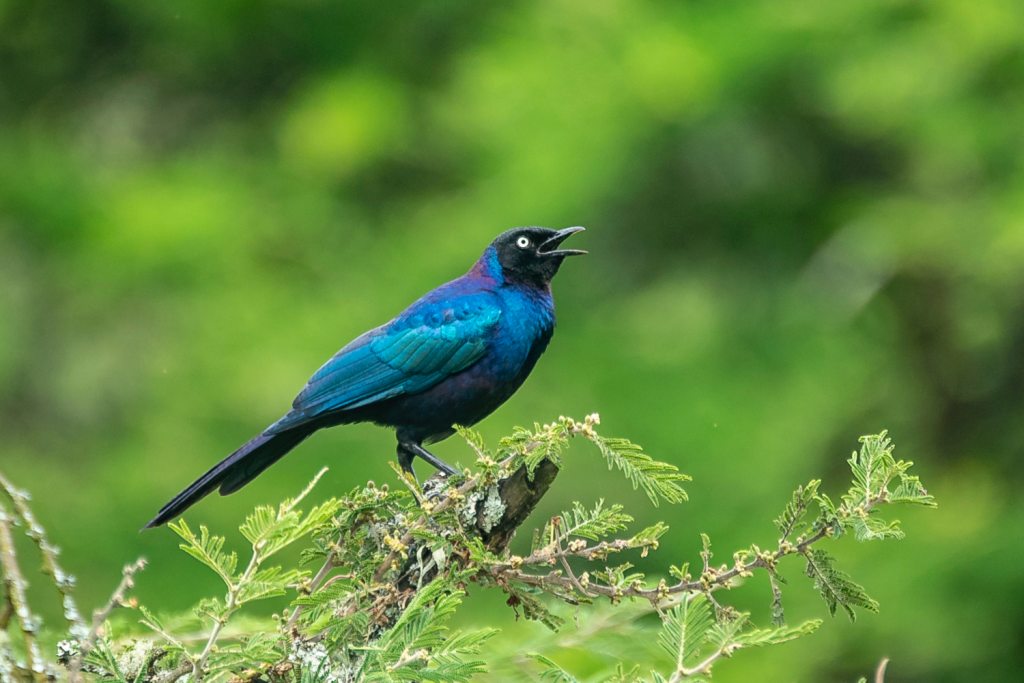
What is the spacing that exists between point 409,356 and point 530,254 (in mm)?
647

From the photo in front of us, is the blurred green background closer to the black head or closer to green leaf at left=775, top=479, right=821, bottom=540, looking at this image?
the black head

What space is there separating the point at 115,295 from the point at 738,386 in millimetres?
4498

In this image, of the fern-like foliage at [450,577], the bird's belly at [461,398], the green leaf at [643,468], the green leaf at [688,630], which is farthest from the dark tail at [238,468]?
the green leaf at [688,630]

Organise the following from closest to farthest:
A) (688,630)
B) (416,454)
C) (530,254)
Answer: (688,630), (416,454), (530,254)

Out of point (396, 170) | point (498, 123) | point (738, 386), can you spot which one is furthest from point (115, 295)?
point (738, 386)

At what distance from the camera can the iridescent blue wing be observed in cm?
491

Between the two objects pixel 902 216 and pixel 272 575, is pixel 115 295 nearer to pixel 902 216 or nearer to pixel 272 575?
pixel 902 216

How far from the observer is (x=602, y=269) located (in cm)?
1024

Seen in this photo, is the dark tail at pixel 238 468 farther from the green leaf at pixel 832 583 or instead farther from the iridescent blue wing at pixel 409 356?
the green leaf at pixel 832 583

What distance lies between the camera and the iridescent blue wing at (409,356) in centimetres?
491

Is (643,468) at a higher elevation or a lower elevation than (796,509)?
higher

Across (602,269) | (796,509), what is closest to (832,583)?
(796,509)

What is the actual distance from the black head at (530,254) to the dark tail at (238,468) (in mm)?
1038

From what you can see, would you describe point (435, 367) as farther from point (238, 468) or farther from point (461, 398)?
point (238, 468)
